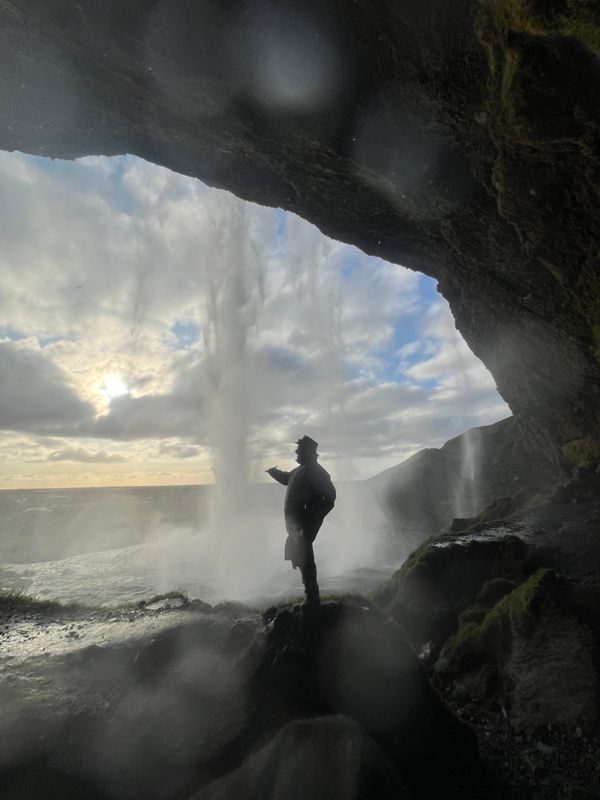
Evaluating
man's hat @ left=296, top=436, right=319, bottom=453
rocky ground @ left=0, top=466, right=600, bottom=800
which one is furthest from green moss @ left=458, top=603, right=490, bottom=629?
man's hat @ left=296, top=436, right=319, bottom=453

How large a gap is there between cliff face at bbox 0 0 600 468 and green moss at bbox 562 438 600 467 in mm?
1381

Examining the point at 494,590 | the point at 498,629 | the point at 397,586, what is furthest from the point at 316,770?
the point at 397,586

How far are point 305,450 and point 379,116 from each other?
251 inches

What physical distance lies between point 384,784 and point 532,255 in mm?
9153

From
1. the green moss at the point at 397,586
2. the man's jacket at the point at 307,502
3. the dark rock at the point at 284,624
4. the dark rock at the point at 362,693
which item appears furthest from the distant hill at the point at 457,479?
the dark rock at the point at 284,624

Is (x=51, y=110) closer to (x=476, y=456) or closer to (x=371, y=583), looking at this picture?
(x=371, y=583)

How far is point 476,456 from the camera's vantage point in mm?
36562

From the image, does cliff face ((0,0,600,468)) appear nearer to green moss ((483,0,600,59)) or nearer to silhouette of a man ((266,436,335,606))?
green moss ((483,0,600,59))

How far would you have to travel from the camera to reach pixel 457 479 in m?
38.5

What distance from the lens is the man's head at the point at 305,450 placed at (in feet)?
20.5

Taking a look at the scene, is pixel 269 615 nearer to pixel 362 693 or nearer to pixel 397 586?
pixel 362 693

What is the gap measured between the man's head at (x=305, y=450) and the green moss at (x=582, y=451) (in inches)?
435

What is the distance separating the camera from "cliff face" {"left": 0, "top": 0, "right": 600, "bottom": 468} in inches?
217

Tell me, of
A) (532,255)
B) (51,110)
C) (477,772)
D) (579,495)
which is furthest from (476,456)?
(51,110)
